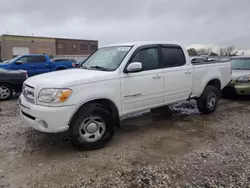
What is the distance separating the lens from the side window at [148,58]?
4.53m

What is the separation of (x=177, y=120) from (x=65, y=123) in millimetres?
3124

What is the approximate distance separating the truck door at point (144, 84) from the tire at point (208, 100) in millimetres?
1590

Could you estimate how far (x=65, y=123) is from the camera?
350 cm

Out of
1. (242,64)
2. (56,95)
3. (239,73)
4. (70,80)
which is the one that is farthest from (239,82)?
(56,95)

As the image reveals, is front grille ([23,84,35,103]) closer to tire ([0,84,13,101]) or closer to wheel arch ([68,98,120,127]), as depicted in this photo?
wheel arch ([68,98,120,127])

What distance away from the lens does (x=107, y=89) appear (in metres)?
3.90

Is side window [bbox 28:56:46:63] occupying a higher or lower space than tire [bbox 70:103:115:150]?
higher

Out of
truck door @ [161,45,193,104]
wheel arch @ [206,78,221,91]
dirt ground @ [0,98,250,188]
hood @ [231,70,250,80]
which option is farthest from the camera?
hood @ [231,70,250,80]

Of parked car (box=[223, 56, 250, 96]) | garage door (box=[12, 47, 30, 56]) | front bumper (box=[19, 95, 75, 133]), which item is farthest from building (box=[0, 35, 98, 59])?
front bumper (box=[19, 95, 75, 133])

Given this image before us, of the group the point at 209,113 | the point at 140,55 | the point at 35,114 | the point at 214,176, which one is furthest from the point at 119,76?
the point at 209,113

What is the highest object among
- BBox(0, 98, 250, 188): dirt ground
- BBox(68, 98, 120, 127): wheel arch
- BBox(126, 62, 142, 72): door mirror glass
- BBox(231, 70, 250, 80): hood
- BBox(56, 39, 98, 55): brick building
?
BBox(56, 39, 98, 55): brick building

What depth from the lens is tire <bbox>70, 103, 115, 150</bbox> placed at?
3.62 metres

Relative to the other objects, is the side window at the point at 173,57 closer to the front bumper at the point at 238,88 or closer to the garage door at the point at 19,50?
the front bumper at the point at 238,88

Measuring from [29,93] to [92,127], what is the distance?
4.06 ft
